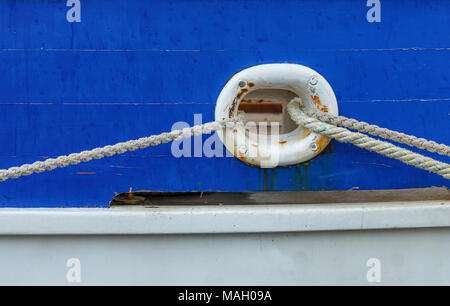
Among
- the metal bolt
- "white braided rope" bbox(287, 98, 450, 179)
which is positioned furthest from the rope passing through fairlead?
the metal bolt

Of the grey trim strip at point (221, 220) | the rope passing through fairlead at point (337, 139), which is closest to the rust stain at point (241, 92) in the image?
the rope passing through fairlead at point (337, 139)

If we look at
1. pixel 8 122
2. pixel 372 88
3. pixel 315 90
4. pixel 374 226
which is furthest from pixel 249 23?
pixel 8 122

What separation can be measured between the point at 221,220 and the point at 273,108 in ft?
1.52

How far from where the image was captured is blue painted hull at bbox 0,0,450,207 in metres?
1.39

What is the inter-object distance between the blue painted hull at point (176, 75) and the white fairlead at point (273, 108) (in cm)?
5

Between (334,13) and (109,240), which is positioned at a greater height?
(334,13)

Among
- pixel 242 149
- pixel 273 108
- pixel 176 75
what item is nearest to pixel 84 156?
pixel 176 75

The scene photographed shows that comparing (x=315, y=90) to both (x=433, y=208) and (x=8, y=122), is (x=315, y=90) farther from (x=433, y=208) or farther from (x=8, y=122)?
(x=8, y=122)

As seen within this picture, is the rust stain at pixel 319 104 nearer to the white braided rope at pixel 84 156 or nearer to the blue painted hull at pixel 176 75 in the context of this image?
the blue painted hull at pixel 176 75

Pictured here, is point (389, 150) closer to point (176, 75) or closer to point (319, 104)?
point (319, 104)

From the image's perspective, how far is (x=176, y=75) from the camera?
142 centimetres

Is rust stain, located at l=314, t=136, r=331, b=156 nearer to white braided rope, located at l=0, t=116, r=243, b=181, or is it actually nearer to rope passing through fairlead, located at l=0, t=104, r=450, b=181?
rope passing through fairlead, located at l=0, t=104, r=450, b=181

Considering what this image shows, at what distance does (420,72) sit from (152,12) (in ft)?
3.08

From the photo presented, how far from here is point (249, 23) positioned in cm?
140
